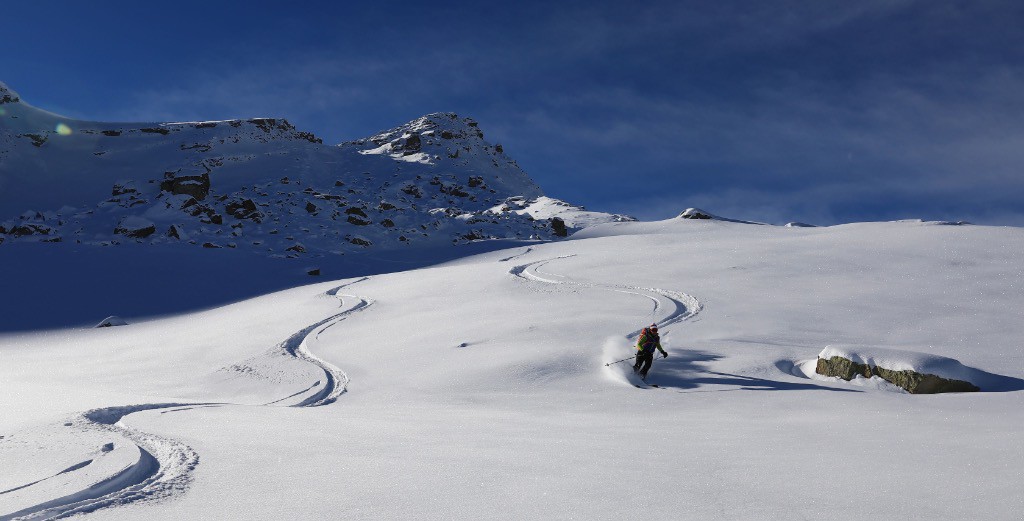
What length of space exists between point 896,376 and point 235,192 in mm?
58620

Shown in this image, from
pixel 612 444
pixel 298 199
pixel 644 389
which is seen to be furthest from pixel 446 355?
pixel 298 199

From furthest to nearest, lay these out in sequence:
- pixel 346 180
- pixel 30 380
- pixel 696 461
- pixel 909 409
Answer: pixel 346 180 < pixel 30 380 < pixel 909 409 < pixel 696 461

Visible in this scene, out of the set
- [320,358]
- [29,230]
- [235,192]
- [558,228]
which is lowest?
[320,358]

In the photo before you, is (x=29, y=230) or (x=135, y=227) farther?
(x=135, y=227)

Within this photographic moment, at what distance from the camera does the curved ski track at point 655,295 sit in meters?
18.2

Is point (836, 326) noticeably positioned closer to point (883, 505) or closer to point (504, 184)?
point (883, 505)

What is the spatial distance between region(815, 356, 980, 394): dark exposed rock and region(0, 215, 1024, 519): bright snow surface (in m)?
0.38

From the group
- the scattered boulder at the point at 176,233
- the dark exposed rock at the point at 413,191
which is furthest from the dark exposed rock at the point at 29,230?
the dark exposed rock at the point at 413,191

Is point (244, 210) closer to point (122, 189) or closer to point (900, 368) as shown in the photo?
point (122, 189)

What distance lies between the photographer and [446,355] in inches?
629

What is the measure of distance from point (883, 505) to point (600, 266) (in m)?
23.7

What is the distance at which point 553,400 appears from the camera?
466 inches

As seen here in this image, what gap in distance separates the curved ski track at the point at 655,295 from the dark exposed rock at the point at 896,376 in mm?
4828

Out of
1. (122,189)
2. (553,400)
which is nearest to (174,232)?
(122,189)
